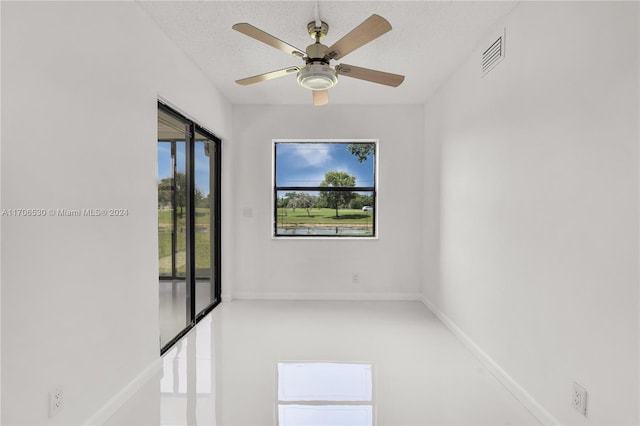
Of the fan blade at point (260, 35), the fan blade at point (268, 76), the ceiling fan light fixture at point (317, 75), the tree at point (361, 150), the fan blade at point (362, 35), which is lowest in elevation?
the tree at point (361, 150)

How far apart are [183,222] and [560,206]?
9.86ft

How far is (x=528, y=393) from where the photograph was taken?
2.09 meters

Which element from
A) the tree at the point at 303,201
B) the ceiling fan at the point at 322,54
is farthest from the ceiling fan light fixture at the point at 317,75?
the tree at the point at 303,201

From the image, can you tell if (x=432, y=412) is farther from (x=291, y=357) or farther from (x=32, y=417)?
(x=32, y=417)

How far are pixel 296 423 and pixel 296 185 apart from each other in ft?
10.4

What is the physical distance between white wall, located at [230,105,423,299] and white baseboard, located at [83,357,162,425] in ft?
6.84

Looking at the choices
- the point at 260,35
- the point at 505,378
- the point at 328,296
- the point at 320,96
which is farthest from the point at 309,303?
the point at 260,35

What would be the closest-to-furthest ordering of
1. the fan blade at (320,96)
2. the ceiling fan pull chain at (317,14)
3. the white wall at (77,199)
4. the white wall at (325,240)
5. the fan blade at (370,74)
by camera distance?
the white wall at (77,199) < the ceiling fan pull chain at (317,14) < the fan blade at (370,74) < the fan blade at (320,96) < the white wall at (325,240)

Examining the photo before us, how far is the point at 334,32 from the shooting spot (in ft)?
8.56

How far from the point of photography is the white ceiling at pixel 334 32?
2318mm

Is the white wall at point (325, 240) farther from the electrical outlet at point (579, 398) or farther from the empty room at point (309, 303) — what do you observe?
the electrical outlet at point (579, 398)

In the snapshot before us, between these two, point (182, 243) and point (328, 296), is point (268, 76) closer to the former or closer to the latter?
point (182, 243)

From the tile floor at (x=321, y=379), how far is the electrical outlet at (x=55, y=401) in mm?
389

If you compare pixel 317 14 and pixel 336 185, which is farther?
pixel 336 185
